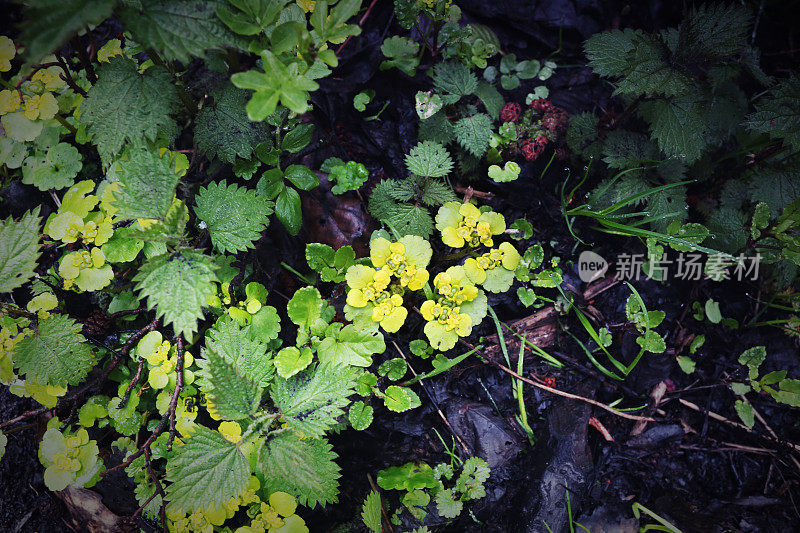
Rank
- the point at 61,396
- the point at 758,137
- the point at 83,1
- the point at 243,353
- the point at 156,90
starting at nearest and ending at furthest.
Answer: the point at 83,1 < the point at 156,90 < the point at 243,353 < the point at 61,396 < the point at 758,137

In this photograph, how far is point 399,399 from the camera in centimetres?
221

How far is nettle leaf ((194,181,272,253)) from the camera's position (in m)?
1.97

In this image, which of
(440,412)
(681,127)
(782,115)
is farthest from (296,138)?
(782,115)

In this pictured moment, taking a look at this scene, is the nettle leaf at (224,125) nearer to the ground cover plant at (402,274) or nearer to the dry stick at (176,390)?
the ground cover plant at (402,274)

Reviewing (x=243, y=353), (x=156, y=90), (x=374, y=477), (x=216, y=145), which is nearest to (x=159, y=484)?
(x=243, y=353)

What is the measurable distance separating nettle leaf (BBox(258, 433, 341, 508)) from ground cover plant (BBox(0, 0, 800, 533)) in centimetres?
1

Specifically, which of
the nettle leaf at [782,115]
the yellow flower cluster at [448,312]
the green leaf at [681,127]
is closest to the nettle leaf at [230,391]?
the yellow flower cluster at [448,312]

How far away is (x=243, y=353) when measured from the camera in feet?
6.66

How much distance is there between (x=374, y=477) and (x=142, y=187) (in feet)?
5.97

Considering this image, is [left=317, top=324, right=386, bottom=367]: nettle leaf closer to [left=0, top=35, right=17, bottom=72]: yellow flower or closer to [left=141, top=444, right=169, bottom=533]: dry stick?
[left=141, top=444, right=169, bottom=533]: dry stick

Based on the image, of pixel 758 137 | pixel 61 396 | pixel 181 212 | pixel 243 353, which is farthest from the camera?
pixel 758 137

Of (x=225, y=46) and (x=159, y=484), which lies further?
(x=159, y=484)

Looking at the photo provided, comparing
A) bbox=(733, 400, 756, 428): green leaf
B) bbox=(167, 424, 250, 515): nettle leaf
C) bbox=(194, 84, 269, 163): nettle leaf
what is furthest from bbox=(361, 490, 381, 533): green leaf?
bbox=(733, 400, 756, 428): green leaf

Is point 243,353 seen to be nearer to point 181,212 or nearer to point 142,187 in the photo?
point 181,212
